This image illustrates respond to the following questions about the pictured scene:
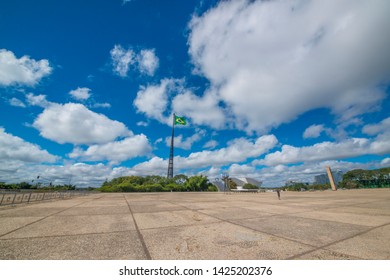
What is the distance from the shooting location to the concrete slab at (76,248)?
318 cm

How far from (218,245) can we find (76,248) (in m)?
3.08

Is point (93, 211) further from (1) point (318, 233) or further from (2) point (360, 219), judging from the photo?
(2) point (360, 219)

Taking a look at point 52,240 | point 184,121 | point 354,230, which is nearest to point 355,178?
point 184,121

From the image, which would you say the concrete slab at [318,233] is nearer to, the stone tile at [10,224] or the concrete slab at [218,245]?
the concrete slab at [218,245]

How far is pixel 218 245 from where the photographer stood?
3.70 m

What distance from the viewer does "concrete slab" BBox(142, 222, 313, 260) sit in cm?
319

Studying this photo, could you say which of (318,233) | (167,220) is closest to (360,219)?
(318,233)

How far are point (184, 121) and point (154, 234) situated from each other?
70.2m

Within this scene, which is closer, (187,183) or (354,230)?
(354,230)

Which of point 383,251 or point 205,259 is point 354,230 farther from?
point 205,259

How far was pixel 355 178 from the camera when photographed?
97375mm

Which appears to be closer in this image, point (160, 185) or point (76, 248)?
point (76, 248)

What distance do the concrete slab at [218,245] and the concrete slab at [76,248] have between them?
43 centimetres
